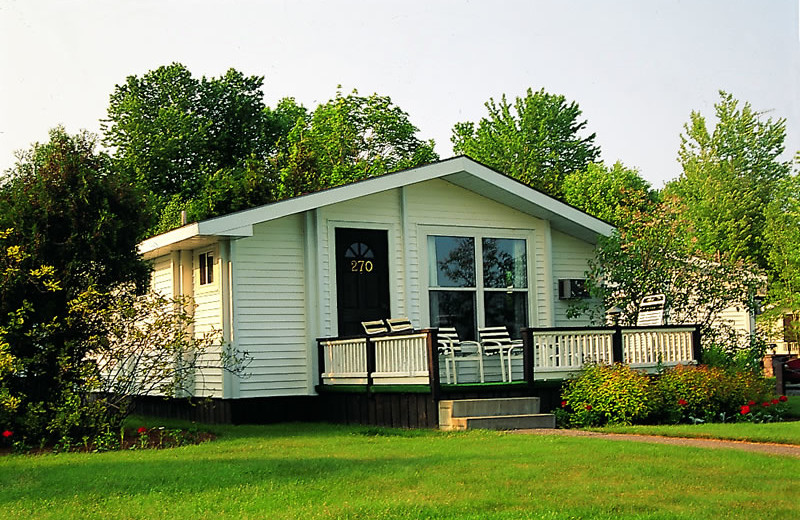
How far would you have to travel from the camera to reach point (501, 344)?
15336mm

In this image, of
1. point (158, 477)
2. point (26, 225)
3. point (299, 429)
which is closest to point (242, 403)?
point (299, 429)

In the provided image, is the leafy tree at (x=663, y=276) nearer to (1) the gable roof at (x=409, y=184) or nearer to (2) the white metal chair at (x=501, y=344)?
(1) the gable roof at (x=409, y=184)

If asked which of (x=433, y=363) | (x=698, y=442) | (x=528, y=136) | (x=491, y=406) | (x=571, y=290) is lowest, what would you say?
(x=698, y=442)

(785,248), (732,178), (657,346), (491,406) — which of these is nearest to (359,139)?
(732,178)

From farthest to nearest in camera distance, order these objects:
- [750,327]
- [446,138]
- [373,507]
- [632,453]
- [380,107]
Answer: [446,138] → [380,107] → [750,327] → [632,453] → [373,507]

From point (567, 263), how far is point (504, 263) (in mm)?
1350

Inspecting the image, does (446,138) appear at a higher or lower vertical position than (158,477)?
higher

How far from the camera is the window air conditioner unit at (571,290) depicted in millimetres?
17141

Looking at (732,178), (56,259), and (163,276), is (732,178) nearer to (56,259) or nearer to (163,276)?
(163,276)

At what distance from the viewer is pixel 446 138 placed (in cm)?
4828

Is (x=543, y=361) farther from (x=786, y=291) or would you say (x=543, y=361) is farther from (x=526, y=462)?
(x=786, y=291)

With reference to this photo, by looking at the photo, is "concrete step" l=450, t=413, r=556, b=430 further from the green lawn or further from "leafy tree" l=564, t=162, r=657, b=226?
"leafy tree" l=564, t=162, r=657, b=226

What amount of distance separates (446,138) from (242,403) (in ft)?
114

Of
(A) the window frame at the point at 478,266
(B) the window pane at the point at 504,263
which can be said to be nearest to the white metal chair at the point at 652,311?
(A) the window frame at the point at 478,266
